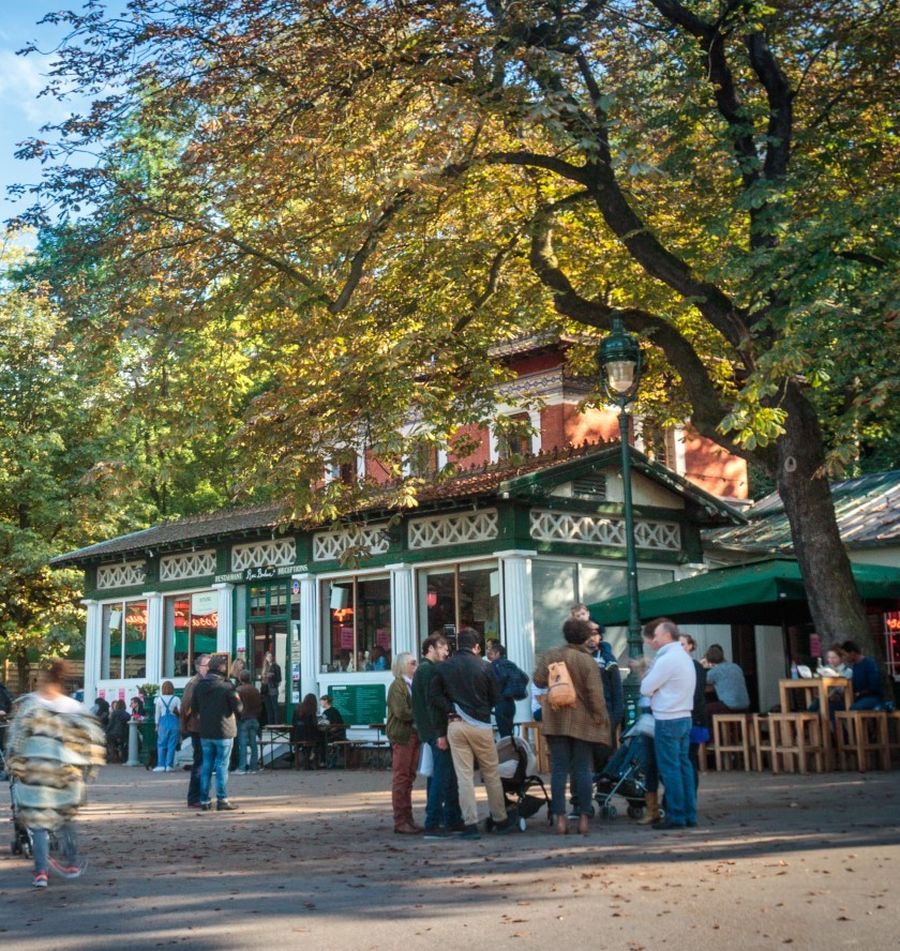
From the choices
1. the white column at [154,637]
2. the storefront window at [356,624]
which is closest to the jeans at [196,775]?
the storefront window at [356,624]

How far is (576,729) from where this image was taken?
1173cm

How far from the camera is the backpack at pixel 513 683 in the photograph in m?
15.7

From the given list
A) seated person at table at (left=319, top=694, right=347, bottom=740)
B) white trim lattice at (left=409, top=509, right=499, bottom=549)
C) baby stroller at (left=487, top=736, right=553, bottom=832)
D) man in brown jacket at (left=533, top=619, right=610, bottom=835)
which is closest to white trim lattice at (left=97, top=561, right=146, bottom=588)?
seated person at table at (left=319, top=694, right=347, bottom=740)

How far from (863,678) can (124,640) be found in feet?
68.4

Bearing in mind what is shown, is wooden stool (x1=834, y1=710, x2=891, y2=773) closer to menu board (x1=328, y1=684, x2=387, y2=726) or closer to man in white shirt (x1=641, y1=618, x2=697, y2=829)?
man in white shirt (x1=641, y1=618, x2=697, y2=829)

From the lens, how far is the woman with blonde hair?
12688 mm

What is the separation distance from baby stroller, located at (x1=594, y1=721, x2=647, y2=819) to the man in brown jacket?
0.85 meters

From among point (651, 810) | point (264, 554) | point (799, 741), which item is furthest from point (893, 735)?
point (264, 554)

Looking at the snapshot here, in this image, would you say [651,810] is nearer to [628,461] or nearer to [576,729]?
[576,729]

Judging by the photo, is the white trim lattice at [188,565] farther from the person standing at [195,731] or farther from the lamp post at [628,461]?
the lamp post at [628,461]

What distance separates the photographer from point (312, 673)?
27.4 meters

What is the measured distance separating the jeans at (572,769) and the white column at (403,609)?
1346 centimetres

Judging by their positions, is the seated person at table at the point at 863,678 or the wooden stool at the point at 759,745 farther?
the wooden stool at the point at 759,745

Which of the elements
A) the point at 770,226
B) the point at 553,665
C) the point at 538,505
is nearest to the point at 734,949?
the point at 553,665
